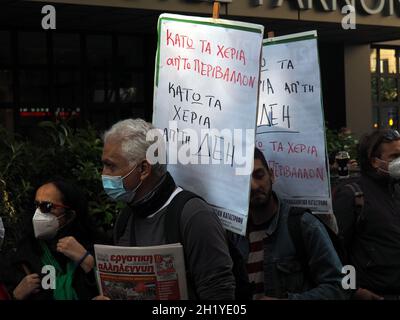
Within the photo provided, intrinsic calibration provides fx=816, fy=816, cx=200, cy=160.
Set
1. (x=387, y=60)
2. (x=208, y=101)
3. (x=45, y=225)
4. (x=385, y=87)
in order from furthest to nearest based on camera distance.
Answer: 1. (x=387, y=60)
2. (x=385, y=87)
3. (x=45, y=225)
4. (x=208, y=101)

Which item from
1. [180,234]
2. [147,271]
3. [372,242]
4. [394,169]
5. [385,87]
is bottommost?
[372,242]

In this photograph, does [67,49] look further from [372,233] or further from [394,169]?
[372,233]

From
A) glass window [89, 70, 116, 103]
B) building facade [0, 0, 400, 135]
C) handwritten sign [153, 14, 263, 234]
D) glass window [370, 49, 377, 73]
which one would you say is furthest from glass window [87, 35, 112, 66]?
handwritten sign [153, 14, 263, 234]

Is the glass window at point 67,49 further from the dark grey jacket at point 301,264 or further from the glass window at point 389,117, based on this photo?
the dark grey jacket at point 301,264

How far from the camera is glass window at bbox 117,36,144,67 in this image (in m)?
16.0

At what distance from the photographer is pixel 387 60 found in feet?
66.2

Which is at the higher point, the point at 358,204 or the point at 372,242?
the point at 358,204

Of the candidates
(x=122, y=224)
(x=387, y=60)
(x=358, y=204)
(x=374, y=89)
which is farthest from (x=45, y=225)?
(x=387, y=60)

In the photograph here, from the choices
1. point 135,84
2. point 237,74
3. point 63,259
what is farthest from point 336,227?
point 135,84

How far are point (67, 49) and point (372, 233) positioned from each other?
452 inches

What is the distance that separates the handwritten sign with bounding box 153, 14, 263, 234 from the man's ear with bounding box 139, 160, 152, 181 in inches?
16.0

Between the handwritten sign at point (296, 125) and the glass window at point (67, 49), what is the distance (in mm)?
11160

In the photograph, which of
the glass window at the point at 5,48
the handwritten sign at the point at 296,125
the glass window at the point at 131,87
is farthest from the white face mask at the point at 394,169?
the glass window at the point at 131,87

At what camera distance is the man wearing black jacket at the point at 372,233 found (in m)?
4.60
